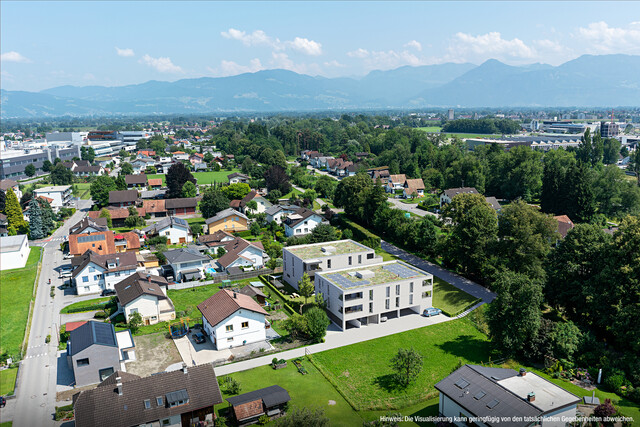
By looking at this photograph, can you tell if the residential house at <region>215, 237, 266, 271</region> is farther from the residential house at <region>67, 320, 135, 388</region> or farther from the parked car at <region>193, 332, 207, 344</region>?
the residential house at <region>67, 320, 135, 388</region>

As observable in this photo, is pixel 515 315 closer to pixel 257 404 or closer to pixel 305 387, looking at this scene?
pixel 305 387

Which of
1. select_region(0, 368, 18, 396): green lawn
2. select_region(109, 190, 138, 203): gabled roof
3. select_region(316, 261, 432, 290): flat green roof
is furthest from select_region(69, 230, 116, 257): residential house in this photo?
select_region(316, 261, 432, 290): flat green roof

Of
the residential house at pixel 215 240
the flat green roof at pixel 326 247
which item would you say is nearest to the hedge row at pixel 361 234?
the flat green roof at pixel 326 247

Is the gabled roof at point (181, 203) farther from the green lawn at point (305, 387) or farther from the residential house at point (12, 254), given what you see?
the green lawn at point (305, 387)

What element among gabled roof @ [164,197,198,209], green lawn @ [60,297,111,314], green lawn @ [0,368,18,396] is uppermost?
gabled roof @ [164,197,198,209]

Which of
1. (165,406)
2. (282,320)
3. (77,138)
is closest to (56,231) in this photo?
(282,320)

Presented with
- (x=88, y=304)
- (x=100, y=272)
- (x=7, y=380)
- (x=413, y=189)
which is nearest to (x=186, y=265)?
(x=100, y=272)

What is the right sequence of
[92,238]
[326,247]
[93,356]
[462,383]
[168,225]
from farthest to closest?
[168,225] < [92,238] < [326,247] < [93,356] < [462,383]
